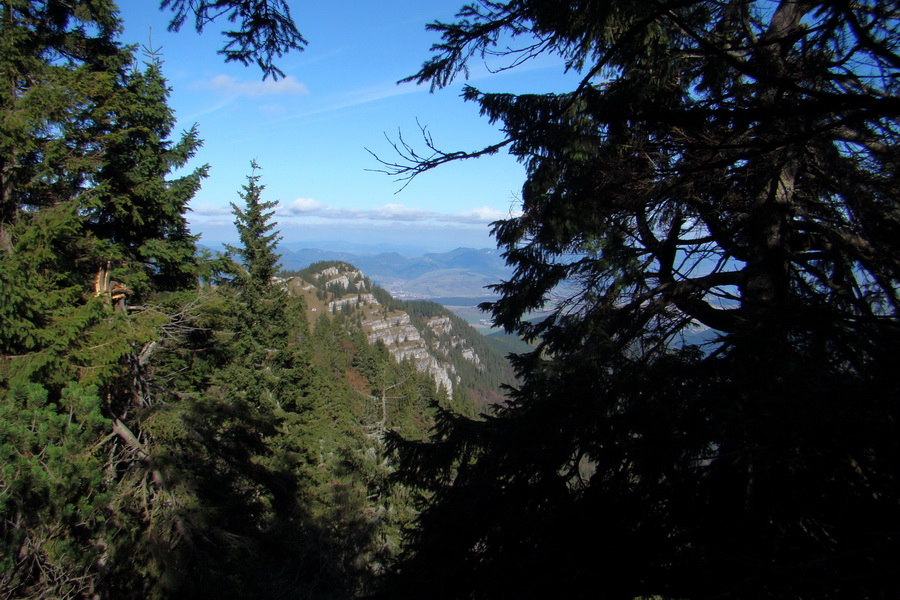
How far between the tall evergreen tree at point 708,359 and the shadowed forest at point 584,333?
2 centimetres

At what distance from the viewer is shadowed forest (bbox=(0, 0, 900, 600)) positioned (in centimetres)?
204

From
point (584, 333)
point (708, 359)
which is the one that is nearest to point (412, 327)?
point (584, 333)

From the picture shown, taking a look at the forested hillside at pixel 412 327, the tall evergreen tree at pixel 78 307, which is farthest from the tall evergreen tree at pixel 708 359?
the forested hillside at pixel 412 327

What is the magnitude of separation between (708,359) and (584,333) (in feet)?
8.36

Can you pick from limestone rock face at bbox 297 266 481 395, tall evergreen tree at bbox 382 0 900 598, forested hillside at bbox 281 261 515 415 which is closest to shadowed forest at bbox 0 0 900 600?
tall evergreen tree at bbox 382 0 900 598

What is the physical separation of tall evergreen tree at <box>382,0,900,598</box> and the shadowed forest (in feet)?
0.07

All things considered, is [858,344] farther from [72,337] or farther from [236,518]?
[236,518]

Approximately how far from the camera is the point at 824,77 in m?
2.70

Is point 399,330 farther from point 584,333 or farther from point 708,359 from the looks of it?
point 708,359

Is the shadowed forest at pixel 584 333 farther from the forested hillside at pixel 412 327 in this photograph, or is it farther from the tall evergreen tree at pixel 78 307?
the forested hillside at pixel 412 327

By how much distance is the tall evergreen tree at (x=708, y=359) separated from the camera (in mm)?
1878

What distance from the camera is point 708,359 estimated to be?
293cm

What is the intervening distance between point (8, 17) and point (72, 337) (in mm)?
5085

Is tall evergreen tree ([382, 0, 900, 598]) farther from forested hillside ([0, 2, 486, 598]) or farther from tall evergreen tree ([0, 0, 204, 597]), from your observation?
tall evergreen tree ([0, 0, 204, 597])
